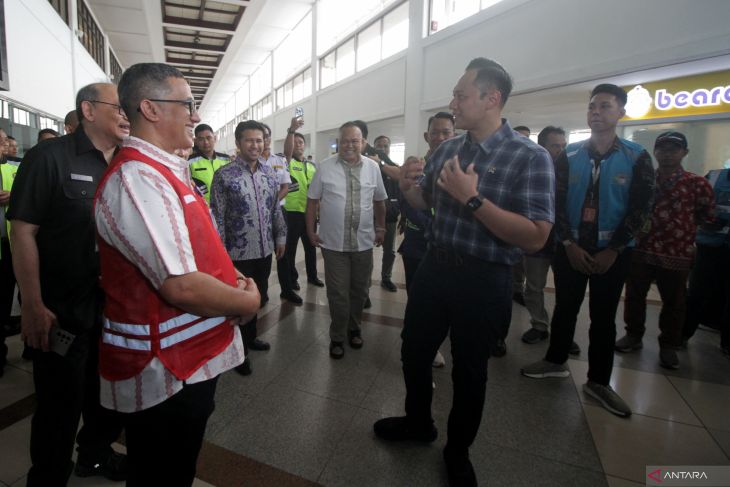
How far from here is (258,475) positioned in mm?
1679

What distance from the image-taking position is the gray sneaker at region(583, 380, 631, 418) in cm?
217

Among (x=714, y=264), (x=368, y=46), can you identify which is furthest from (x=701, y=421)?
(x=368, y=46)

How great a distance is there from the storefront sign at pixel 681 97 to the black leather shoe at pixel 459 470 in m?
6.12

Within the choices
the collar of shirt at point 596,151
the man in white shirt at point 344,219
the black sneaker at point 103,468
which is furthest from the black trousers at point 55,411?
the collar of shirt at point 596,151

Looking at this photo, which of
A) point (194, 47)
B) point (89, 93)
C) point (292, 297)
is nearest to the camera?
point (89, 93)

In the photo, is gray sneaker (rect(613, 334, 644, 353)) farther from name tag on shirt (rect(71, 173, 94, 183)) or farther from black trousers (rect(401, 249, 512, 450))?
name tag on shirt (rect(71, 173, 94, 183))

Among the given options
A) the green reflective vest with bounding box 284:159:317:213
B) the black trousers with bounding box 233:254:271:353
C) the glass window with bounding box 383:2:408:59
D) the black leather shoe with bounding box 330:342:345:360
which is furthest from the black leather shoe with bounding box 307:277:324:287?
the glass window with bounding box 383:2:408:59

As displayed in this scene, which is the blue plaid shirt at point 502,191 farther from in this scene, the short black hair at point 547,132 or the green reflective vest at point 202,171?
the green reflective vest at point 202,171

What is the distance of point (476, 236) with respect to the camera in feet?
4.91

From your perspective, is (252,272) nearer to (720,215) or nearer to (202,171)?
(202,171)

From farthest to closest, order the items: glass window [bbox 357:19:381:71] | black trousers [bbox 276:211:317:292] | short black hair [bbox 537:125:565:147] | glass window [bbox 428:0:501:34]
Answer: glass window [bbox 357:19:381:71], glass window [bbox 428:0:501:34], black trousers [bbox 276:211:317:292], short black hair [bbox 537:125:565:147]

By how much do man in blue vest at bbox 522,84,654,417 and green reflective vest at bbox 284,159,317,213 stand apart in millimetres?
2867

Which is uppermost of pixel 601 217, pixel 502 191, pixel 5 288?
pixel 502 191

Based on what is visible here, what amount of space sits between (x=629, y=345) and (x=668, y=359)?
294mm
